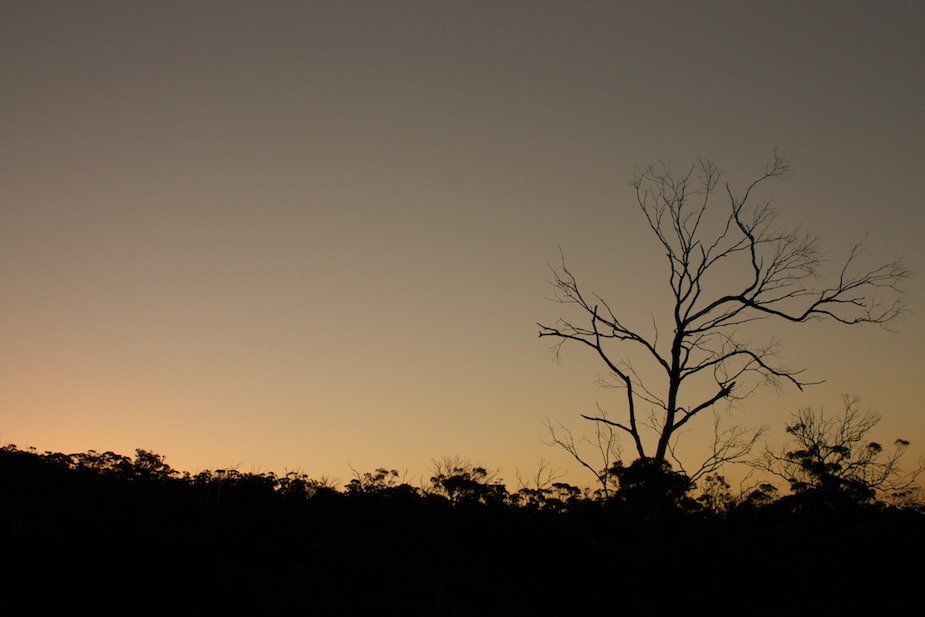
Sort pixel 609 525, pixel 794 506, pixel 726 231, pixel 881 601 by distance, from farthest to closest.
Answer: pixel 794 506, pixel 609 525, pixel 726 231, pixel 881 601

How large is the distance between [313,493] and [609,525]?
7781mm

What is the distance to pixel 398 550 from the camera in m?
14.7

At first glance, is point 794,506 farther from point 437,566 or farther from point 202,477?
point 202,477

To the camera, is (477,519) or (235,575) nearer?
(235,575)

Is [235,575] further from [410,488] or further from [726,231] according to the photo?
[726,231]

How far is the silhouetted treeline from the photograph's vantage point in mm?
11422

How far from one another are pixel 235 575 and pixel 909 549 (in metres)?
14.0

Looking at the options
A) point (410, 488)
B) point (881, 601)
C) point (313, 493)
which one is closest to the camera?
point (881, 601)

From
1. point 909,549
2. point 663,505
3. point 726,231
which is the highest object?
point 726,231

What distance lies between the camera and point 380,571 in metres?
13.1

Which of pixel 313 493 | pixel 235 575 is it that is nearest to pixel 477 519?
pixel 313 493

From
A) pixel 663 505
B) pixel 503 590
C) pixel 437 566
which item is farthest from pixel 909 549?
pixel 437 566

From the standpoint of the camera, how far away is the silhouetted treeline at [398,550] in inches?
450

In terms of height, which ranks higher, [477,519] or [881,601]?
[477,519]
